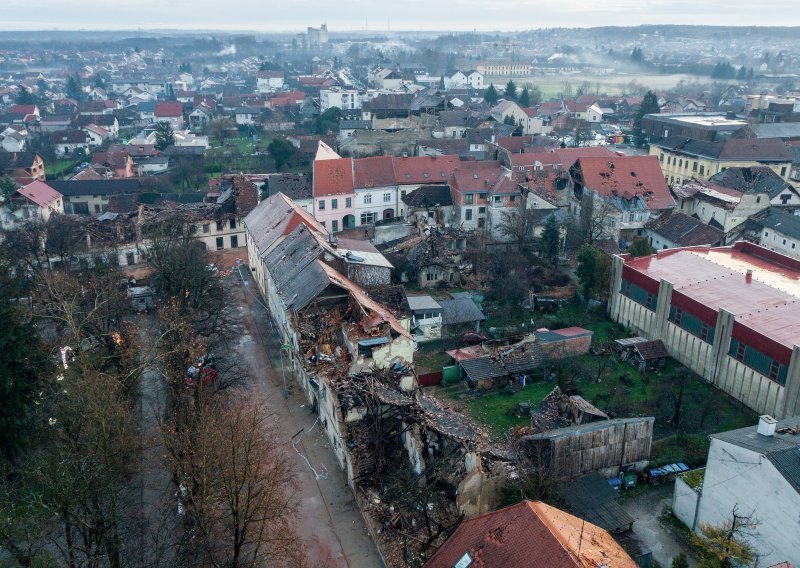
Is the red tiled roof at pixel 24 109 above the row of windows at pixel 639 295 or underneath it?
above

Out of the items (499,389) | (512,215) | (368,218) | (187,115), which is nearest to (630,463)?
(499,389)

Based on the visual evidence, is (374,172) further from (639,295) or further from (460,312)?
(639,295)

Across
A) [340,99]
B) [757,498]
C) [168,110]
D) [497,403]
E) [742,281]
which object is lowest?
[497,403]

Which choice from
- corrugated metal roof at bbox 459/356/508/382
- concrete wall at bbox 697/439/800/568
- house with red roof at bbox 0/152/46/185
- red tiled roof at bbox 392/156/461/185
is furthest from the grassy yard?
house with red roof at bbox 0/152/46/185

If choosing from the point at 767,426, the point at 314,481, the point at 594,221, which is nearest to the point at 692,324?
the point at 767,426

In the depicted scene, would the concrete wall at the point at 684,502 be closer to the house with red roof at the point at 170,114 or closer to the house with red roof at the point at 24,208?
the house with red roof at the point at 24,208

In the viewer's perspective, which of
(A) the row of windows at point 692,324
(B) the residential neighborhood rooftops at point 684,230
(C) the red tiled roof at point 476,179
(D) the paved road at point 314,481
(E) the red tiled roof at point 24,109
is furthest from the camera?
(E) the red tiled roof at point 24,109

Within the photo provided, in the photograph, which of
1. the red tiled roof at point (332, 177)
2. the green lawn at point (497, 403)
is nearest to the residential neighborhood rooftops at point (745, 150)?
the red tiled roof at point (332, 177)
